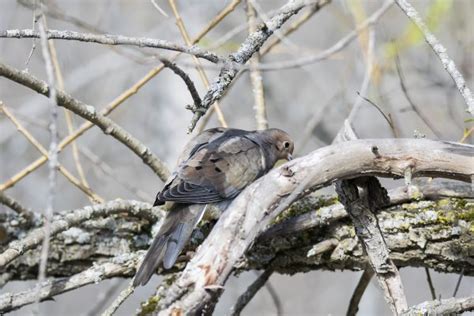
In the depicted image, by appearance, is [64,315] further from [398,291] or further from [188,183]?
[398,291]

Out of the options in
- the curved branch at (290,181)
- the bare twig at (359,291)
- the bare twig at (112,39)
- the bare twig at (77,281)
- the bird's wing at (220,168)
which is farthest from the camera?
the bird's wing at (220,168)

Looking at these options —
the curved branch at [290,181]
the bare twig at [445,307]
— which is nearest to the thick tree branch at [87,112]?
the curved branch at [290,181]

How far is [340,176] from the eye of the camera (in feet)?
8.09

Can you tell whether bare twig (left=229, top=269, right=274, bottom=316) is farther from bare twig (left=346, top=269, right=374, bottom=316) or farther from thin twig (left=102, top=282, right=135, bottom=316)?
thin twig (left=102, top=282, right=135, bottom=316)

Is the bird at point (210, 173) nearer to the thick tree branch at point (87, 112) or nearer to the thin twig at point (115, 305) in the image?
the thick tree branch at point (87, 112)

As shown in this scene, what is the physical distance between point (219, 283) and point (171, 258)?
962 mm

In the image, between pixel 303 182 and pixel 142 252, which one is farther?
→ pixel 142 252

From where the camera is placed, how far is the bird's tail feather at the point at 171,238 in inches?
117

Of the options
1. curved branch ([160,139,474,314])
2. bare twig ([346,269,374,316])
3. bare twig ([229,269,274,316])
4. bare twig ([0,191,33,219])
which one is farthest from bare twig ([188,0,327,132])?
bare twig ([0,191,33,219])

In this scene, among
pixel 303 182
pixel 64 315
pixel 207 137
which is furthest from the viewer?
pixel 64 315

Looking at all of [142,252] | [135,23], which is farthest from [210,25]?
[135,23]

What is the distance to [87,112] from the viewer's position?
3.27 meters

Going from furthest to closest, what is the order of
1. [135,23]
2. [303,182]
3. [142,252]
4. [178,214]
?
[135,23] < [178,214] < [142,252] < [303,182]

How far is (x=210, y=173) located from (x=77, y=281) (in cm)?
103
